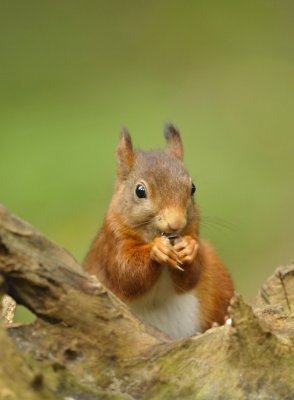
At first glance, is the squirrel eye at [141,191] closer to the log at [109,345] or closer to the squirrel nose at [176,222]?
the squirrel nose at [176,222]

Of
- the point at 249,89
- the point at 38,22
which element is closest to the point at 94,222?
the point at 249,89

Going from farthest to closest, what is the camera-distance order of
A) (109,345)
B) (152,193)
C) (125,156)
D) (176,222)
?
(125,156) → (152,193) → (176,222) → (109,345)

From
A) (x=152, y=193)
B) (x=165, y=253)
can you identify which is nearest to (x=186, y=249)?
(x=165, y=253)

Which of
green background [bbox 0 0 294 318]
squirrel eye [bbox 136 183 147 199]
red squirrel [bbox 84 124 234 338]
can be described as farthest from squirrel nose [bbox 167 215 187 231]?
green background [bbox 0 0 294 318]

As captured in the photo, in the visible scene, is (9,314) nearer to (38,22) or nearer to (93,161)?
(93,161)

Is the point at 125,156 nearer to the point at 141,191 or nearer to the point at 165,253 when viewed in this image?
the point at 141,191

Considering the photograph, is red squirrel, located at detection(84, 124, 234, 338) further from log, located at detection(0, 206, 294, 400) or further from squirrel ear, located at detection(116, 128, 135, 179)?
log, located at detection(0, 206, 294, 400)

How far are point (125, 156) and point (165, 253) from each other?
1.56 ft

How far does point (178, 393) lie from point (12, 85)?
20.4 feet

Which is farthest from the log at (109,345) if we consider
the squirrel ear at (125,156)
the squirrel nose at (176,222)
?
the squirrel ear at (125,156)

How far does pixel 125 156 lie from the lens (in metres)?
3.20

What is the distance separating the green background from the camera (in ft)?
19.6

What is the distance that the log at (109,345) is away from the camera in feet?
6.27

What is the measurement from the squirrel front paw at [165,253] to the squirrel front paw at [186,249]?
18 mm
